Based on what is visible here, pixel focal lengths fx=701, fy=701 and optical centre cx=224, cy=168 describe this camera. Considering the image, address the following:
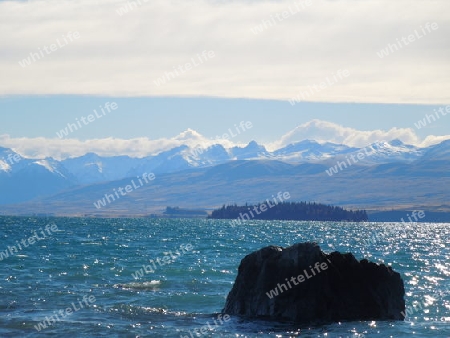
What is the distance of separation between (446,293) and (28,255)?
158 ft

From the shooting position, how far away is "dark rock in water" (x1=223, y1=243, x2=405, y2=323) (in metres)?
38.9

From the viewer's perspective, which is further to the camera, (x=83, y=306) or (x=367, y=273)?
(x=83, y=306)

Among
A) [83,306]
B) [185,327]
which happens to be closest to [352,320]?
[185,327]

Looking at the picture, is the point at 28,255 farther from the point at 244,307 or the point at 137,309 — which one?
the point at 244,307

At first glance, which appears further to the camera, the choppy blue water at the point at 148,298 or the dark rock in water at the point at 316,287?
the dark rock in water at the point at 316,287

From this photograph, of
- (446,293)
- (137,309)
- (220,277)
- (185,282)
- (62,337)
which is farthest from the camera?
(220,277)

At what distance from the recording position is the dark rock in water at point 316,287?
128 ft

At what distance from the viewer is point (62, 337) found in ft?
117

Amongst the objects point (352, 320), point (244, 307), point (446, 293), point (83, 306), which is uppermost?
point (83, 306)

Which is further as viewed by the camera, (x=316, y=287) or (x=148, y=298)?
(x=148, y=298)

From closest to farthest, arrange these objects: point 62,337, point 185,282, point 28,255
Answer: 1. point 62,337
2. point 185,282
3. point 28,255

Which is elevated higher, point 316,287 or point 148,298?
point 148,298

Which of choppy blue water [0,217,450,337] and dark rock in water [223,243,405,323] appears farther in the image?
dark rock in water [223,243,405,323]

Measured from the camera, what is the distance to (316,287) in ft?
126
